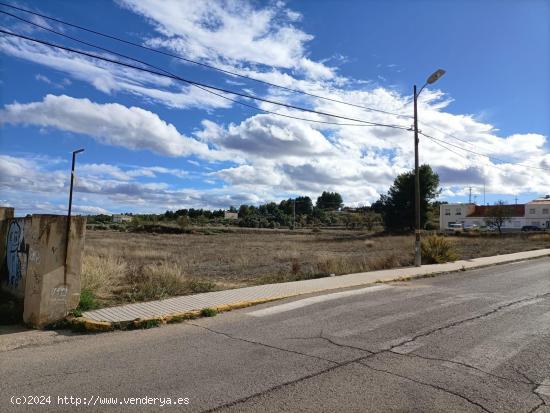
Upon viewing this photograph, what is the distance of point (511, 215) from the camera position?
90.7m

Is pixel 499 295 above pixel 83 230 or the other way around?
the other way around

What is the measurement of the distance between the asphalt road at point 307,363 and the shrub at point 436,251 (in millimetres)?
12903

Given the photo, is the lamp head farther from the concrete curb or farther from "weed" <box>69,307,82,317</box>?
"weed" <box>69,307,82,317</box>

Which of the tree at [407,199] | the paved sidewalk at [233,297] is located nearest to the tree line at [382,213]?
the tree at [407,199]

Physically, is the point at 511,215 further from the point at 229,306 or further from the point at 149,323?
the point at 149,323

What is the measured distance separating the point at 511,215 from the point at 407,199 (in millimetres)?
33321

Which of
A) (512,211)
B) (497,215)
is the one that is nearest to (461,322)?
(497,215)

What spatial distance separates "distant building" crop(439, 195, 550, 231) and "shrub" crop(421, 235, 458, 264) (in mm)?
71934

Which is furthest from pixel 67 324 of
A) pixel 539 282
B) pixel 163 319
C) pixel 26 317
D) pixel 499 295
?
pixel 539 282

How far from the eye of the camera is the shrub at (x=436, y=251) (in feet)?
75.0

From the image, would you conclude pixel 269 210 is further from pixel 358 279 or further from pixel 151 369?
pixel 151 369

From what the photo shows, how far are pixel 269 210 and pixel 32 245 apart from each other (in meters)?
140

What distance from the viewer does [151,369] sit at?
5961mm

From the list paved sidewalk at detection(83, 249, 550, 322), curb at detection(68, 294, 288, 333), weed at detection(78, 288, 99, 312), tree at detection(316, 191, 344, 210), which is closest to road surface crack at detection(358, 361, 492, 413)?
curb at detection(68, 294, 288, 333)
